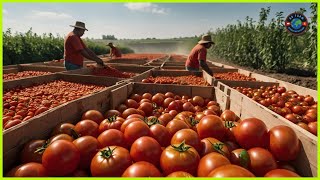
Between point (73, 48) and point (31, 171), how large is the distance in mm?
5875

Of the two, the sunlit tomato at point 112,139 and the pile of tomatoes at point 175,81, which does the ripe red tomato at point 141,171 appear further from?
the pile of tomatoes at point 175,81

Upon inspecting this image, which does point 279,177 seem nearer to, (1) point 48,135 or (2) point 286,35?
(1) point 48,135

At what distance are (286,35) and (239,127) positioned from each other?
1622 centimetres

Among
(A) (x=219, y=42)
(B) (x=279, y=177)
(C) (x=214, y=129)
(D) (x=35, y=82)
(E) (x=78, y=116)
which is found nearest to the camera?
(B) (x=279, y=177)

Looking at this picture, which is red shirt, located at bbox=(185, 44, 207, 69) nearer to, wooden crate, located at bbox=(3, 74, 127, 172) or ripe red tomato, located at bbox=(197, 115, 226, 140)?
wooden crate, located at bbox=(3, 74, 127, 172)

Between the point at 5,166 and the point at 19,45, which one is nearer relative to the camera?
the point at 5,166

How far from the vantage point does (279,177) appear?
5.70 feet

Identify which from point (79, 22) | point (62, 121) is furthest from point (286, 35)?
point (62, 121)

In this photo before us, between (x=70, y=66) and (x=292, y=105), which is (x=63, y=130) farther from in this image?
(x=70, y=66)

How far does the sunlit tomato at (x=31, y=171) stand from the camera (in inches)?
71.9

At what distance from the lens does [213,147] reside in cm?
216

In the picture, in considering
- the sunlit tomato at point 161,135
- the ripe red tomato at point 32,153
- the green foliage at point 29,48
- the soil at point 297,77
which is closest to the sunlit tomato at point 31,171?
the ripe red tomato at point 32,153

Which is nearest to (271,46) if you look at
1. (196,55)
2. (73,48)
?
(196,55)

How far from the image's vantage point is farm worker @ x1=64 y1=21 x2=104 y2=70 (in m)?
7.07
